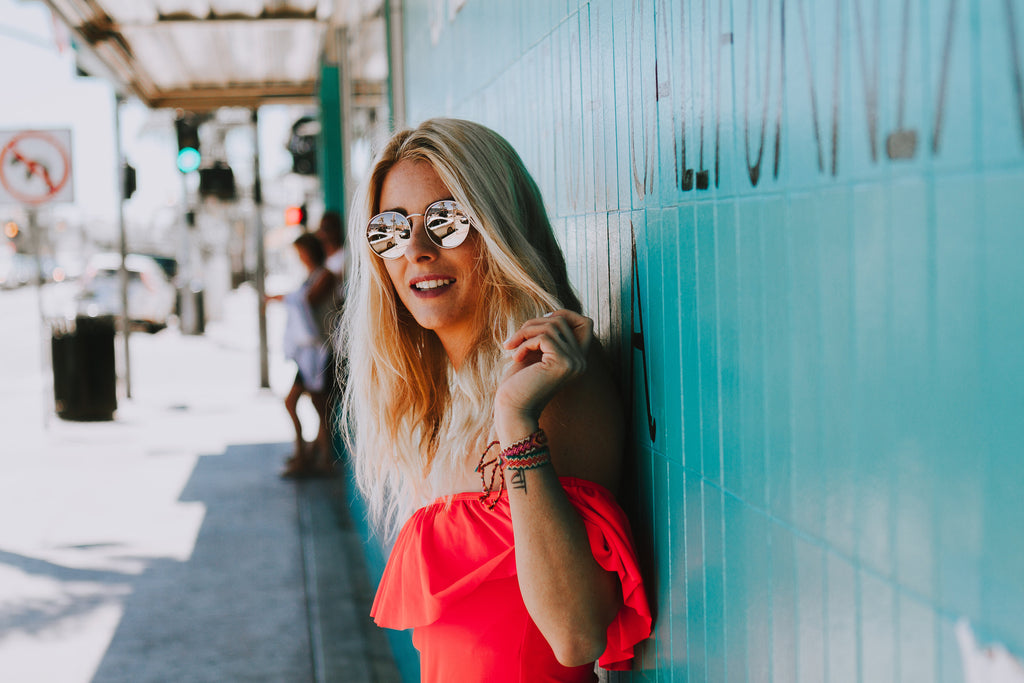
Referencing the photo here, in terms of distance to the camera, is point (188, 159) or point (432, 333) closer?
point (432, 333)

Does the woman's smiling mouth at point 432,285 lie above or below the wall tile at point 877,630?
above

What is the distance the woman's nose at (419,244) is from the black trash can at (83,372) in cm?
1058

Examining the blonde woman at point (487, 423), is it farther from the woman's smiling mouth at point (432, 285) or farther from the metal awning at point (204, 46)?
the metal awning at point (204, 46)

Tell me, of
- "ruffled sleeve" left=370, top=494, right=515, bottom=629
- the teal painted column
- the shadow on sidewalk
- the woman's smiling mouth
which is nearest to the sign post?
the teal painted column

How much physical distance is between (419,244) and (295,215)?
12.5m

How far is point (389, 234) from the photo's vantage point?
6.38 feet

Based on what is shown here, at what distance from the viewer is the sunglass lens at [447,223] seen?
6.02 feet

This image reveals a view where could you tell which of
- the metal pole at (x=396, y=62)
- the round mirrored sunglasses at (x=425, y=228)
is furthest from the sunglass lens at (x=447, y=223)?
the metal pole at (x=396, y=62)

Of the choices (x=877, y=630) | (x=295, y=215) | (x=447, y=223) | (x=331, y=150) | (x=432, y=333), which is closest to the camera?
(x=877, y=630)

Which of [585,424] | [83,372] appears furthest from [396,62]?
[83,372]

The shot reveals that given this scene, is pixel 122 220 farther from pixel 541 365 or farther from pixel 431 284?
pixel 541 365

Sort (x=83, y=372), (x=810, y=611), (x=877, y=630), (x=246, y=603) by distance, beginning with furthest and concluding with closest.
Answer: (x=83, y=372) < (x=246, y=603) < (x=810, y=611) < (x=877, y=630)

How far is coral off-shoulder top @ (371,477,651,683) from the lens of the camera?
1.68 metres

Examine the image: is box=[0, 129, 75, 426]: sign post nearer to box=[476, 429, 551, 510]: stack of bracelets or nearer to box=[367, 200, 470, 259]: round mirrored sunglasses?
box=[367, 200, 470, 259]: round mirrored sunglasses
